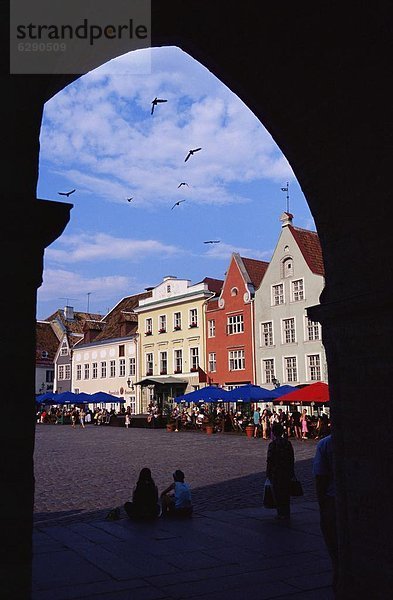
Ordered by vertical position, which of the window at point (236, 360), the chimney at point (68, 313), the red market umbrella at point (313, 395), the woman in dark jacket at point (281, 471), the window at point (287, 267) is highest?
the chimney at point (68, 313)

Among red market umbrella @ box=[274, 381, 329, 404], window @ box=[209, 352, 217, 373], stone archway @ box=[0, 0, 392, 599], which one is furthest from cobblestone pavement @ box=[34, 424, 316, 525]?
window @ box=[209, 352, 217, 373]

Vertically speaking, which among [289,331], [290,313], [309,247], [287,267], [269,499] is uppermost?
[309,247]

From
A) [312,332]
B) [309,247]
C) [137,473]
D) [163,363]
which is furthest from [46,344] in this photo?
[137,473]

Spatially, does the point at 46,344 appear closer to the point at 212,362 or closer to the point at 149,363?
the point at 149,363

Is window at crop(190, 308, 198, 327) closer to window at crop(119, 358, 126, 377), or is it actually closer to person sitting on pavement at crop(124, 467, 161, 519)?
window at crop(119, 358, 126, 377)

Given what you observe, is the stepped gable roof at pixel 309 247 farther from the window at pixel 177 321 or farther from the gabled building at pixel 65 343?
the gabled building at pixel 65 343

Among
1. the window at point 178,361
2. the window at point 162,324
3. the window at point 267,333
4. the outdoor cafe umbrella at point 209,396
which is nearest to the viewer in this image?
the outdoor cafe umbrella at point 209,396

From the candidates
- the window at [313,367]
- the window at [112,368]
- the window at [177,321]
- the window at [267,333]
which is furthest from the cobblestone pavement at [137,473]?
the window at [112,368]

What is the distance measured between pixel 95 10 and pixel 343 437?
4.28 meters

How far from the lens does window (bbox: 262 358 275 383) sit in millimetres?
40312

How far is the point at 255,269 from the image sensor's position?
45500mm

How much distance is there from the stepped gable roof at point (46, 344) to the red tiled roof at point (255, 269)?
32.4 meters

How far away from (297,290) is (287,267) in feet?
6.15

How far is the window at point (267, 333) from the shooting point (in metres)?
40.7
